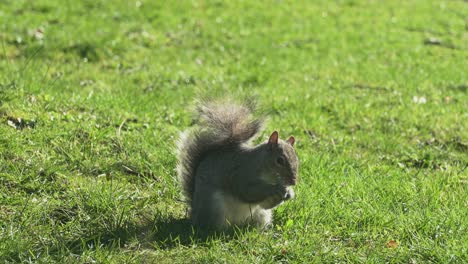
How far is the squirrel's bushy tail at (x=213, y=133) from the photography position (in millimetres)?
3971

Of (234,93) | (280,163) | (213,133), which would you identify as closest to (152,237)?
(213,133)

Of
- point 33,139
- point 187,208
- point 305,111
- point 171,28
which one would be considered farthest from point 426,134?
point 171,28

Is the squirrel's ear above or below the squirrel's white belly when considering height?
above

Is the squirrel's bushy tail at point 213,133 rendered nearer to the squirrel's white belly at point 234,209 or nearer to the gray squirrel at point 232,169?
the gray squirrel at point 232,169

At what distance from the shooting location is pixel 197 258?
355cm

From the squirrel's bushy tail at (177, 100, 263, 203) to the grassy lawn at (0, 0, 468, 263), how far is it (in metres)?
0.30

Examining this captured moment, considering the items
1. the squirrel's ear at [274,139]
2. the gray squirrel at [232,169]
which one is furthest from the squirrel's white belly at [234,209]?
the squirrel's ear at [274,139]

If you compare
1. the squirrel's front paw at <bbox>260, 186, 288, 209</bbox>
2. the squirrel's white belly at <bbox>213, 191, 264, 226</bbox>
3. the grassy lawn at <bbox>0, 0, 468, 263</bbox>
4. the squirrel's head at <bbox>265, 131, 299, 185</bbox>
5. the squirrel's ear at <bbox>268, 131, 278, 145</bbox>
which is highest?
the squirrel's ear at <bbox>268, 131, 278, 145</bbox>

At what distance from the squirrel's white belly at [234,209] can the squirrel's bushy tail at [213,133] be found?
0.26 m

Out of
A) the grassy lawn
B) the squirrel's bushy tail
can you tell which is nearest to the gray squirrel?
the squirrel's bushy tail

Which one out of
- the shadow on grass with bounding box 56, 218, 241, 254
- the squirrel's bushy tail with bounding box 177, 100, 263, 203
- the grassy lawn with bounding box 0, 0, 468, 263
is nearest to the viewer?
the shadow on grass with bounding box 56, 218, 241, 254

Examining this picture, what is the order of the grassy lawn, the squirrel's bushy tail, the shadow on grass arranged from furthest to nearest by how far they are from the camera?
the squirrel's bushy tail < the grassy lawn < the shadow on grass

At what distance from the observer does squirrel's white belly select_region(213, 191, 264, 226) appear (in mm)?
3809

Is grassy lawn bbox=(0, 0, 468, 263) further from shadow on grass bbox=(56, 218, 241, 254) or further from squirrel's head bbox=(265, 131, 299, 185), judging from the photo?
squirrel's head bbox=(265, 131, 299, 185)
